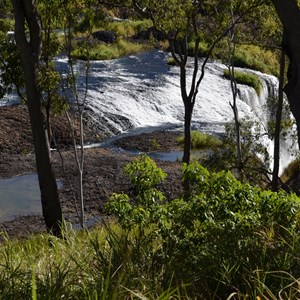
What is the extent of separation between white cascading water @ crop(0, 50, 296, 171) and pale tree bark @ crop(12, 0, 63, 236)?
13.4 meters

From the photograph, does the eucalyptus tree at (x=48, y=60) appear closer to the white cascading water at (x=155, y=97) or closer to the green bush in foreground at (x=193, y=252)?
the green bush in foreground at (x=193, y=252)

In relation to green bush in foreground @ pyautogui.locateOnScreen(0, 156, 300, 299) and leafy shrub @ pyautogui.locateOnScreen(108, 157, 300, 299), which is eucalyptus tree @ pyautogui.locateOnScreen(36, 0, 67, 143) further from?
leafy shrub @ pyautogui.locateOnScreen(108, 157, 300, 299)

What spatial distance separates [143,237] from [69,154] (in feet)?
55.1

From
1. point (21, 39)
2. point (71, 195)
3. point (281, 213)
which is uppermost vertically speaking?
point (21, 39)

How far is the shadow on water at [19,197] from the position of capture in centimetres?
1828

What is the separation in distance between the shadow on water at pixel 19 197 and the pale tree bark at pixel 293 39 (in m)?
12.1

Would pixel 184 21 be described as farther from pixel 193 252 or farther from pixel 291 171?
pixel 193 252

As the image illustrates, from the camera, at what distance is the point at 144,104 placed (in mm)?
30891

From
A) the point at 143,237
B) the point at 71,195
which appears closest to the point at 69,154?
the point at 71,195

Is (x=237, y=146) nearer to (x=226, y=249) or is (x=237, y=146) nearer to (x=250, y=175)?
(x=250, y=175)

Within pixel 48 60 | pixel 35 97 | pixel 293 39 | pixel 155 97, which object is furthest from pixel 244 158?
pixel 293 39

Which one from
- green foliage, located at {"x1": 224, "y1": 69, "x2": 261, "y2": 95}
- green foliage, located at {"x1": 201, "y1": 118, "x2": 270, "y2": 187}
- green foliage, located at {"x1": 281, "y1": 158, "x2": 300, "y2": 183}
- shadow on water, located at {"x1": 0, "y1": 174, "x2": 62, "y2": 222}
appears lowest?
green foliage, located at {"x1": 281, "y1": 158, "x2": 300, "y2": 183}

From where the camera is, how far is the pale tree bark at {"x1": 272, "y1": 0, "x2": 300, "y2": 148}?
22.2ft

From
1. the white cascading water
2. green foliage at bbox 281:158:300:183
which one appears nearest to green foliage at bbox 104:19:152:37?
the white cascading water
